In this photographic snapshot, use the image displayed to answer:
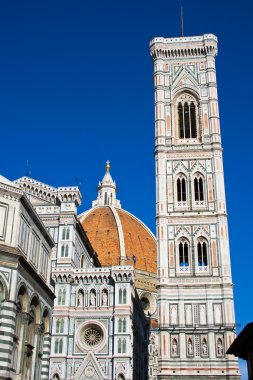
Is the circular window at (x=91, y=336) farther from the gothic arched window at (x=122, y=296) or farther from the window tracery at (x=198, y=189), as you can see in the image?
the window tracery at (x=198, y=189)

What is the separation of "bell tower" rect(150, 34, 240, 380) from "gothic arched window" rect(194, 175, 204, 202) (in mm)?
76

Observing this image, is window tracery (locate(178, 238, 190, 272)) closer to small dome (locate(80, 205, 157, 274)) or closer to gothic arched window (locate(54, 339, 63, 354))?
gothic arched window (locate(54, 339, 63, 354))

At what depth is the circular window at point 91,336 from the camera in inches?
1526

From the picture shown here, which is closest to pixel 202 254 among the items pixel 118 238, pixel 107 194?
pixel 118 238

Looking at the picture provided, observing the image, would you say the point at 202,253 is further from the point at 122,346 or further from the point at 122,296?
the point at 122,346

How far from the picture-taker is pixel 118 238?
79562 millimetres

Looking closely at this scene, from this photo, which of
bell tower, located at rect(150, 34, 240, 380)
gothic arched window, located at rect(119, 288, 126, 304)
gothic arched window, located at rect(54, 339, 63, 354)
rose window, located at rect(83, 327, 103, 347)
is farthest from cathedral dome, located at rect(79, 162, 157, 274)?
gothic arched window, located at rect(54, 339, 63, 354)

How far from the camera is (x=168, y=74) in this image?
4706 centimetres

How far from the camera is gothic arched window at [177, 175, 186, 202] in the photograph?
4219 centimetres

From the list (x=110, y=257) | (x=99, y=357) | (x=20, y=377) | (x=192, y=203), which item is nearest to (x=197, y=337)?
(x=99, y=357)

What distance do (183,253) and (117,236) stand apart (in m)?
40.0

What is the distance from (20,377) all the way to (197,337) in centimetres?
2134

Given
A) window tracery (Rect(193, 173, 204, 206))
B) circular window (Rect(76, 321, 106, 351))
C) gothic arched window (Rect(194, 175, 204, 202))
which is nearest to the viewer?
circular window (Rect(76, 321, 106, 351))

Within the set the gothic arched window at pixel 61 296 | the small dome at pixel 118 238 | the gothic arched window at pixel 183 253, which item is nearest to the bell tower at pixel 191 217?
the gothic arched window at pixel 183 253
